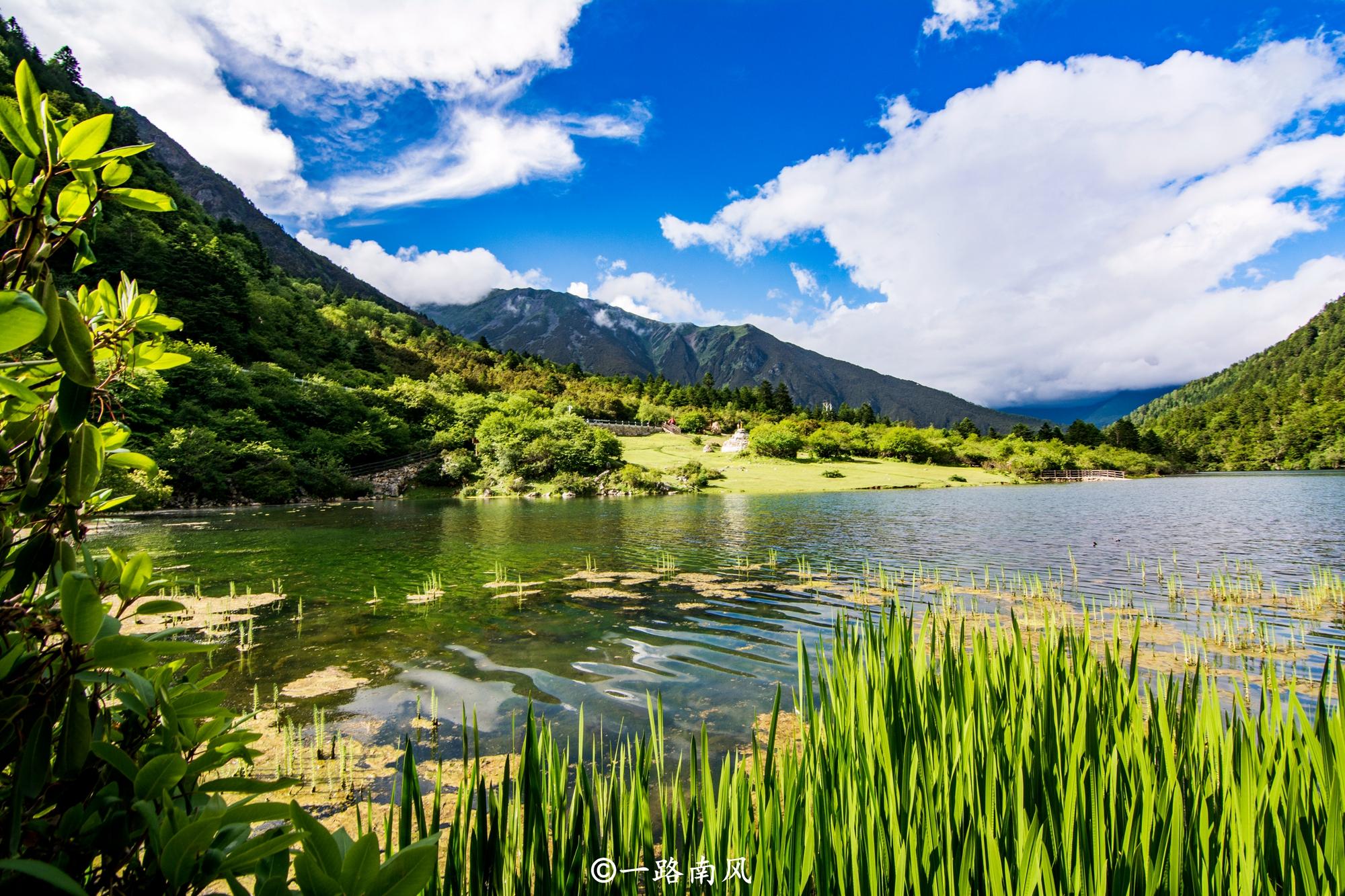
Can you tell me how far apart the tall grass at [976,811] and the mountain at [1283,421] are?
423 ft

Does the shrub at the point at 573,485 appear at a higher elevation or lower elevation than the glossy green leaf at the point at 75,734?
lower

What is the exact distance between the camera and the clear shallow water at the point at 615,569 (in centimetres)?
754

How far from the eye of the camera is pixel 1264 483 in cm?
5416

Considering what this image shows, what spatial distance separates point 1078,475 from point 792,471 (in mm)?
42154

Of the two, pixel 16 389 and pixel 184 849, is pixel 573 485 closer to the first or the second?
pixel 184 849

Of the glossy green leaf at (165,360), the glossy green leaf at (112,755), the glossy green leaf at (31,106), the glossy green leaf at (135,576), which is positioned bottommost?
the glossy green leaf at (112,755)

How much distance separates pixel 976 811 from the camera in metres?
2.46

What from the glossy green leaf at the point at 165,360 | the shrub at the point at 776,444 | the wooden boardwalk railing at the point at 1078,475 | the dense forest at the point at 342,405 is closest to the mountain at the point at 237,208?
the dense forest at the point at 342,405

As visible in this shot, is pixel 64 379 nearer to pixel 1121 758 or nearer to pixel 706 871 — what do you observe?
pixel 706 871

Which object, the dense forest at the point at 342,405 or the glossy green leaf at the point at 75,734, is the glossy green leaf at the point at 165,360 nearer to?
the dense forest at the point at 342,405

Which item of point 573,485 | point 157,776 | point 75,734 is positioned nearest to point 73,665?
point 75,734

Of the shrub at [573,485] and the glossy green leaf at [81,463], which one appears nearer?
the glossy green leaf at [81,463]

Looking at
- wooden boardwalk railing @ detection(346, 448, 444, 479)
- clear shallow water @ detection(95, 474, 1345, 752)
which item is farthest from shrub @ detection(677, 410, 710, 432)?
clear shallow water @ detection(95, 474, 1345, 752)

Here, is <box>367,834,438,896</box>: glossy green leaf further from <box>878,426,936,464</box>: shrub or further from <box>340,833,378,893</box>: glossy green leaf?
<box>878,426,936,464</box>: shrub
